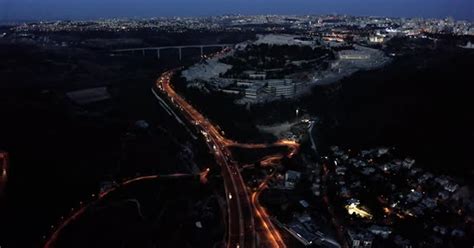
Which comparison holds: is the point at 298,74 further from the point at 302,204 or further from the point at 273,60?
the point at 302,204

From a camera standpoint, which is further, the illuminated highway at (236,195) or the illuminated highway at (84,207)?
the illuminated highway at (236,195)

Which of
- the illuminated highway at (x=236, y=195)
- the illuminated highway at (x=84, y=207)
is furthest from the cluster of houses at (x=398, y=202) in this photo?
the illuminated highway at (x=84, y=207)

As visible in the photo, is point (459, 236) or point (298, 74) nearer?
point (459, 236)

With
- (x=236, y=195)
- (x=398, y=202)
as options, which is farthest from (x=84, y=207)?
(x=398, y=202)

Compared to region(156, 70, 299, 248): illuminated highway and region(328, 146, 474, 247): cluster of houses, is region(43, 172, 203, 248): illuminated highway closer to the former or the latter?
region(156, 70, 299, 248): illuminated highway

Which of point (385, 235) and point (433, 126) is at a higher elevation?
point (433, 126)

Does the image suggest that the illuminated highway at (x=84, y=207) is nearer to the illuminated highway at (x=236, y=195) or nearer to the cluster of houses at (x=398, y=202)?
the illuminated highway at (x=236, y=195)

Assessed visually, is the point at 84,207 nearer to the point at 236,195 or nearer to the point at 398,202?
the point at 236,195

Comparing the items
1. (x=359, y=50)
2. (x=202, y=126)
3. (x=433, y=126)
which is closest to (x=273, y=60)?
(x=359, y=50)
